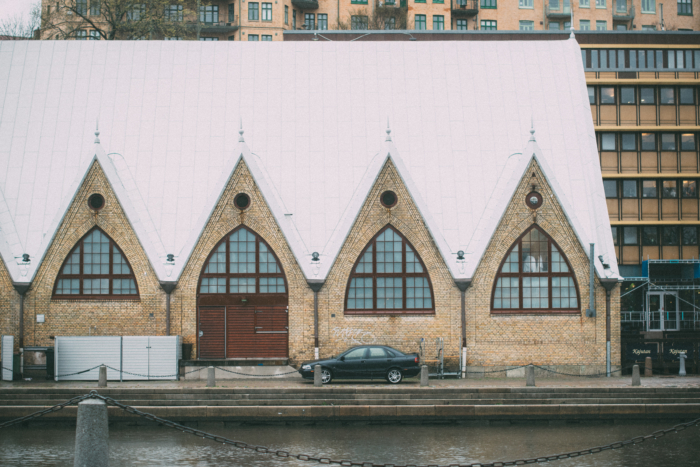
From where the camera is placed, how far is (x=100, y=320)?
103 ft

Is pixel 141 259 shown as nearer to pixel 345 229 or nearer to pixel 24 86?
pixel 345 229

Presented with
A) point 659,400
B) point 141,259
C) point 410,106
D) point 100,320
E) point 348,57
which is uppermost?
point 348,57

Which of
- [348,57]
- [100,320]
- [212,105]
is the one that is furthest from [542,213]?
[100,320]

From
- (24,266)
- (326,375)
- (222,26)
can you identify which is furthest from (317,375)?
(222,26)

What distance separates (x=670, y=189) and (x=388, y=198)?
32309mm

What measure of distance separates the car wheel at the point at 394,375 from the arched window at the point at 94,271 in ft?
33.3

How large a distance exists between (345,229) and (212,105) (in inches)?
333

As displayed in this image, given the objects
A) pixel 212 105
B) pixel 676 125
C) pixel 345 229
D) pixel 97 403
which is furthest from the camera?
pixel 676 125

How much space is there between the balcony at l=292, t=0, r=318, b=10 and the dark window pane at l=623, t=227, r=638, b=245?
4215cm

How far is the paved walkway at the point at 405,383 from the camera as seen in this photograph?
89.8 ft

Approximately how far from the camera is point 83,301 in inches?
1236

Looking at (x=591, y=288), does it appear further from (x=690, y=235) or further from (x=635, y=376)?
(x=690, y=235)

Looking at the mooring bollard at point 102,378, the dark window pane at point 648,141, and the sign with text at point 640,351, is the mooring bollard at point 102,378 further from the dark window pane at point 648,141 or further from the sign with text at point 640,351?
the dark window pane at point 648,141

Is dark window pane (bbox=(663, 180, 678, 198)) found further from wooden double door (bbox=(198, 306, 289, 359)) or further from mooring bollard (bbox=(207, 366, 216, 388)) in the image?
mooring bollard (bbox=(207, 366, 216, 388))
